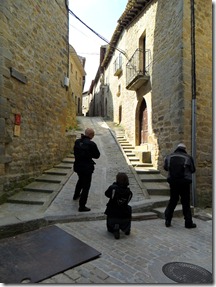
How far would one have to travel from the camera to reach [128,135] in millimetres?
10992

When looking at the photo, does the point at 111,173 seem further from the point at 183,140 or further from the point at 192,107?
the point at 192,107

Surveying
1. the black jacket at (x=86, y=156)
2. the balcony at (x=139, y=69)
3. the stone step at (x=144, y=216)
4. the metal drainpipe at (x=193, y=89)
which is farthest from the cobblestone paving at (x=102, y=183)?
the balcony at (x=139, y=69)

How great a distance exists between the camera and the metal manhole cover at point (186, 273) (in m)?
2.80

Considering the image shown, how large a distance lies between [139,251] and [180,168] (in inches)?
70.5

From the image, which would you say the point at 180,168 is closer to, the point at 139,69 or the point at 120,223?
the point at 120,223

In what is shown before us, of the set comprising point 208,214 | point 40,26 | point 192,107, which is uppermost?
point 40,26

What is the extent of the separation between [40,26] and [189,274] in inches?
275

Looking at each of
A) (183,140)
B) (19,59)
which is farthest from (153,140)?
(19,59)

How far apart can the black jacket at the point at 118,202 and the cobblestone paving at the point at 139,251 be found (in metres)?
0.35

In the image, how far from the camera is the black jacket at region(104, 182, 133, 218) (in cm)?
391

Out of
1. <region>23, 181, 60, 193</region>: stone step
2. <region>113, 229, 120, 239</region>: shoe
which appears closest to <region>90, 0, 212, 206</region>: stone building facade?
<region>23, 181, 60, 193</region>: stone step

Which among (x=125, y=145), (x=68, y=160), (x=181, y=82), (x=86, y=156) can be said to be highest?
(x=181, y=82)

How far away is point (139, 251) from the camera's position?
11.1 feet

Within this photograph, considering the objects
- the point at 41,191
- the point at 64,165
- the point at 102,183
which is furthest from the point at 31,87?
the point at 102,183
